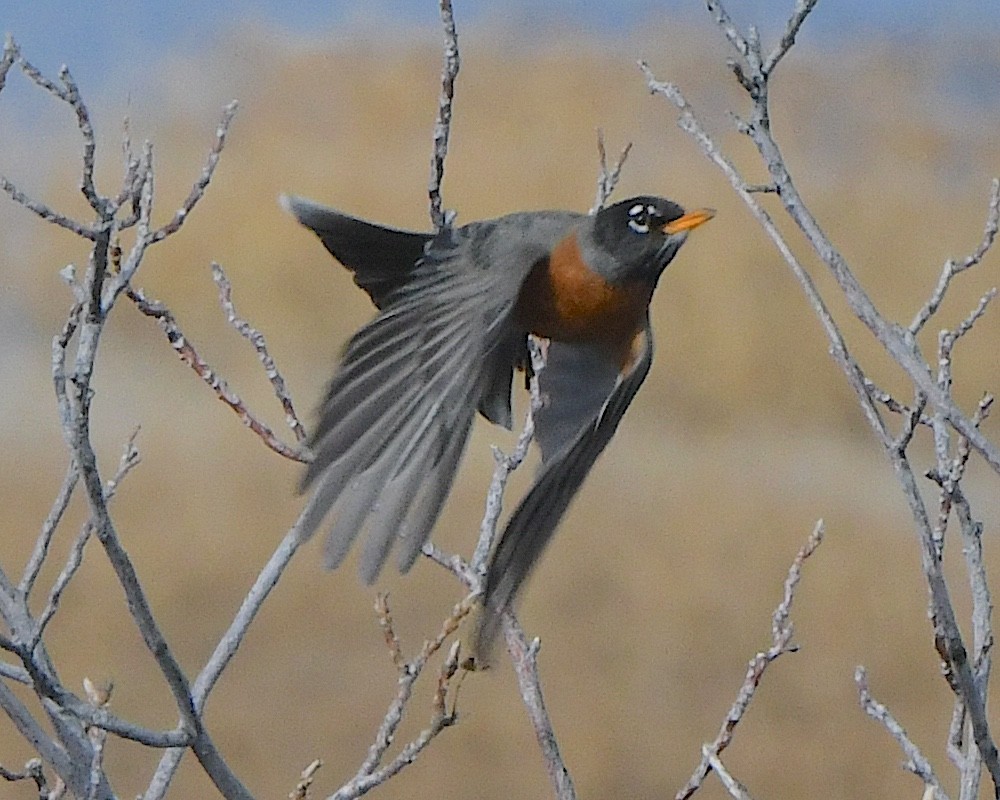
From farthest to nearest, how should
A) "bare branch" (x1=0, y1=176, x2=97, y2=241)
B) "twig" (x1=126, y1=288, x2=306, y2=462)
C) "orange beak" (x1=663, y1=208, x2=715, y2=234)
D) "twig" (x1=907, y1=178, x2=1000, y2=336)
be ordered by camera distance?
"orange beak" (x1=663, y1=208, x2=715, y2=234) → "twig" (x1=126, y1=288, x2=306, y2=462) → "twig" (x1=907, y1=178, x2=1000, y2=336) → "bare branch" (x1=0, y1=176, x2=97, y2=241)

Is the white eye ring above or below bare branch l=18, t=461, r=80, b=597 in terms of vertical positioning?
above

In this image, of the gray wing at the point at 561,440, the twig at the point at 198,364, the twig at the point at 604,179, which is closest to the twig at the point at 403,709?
the gray wing at the point at 561,440

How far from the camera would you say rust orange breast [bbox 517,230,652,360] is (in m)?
1.50

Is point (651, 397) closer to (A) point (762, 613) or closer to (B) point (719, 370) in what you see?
(B) point (719, 370)

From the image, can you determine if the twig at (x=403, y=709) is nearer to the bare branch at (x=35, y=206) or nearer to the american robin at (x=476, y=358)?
the american robin at (x=476, y=358)

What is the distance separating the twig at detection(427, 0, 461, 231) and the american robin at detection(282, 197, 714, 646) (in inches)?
2.0

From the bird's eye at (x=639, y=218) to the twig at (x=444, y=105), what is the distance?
0.67 feet

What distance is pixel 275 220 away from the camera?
4.54 metres

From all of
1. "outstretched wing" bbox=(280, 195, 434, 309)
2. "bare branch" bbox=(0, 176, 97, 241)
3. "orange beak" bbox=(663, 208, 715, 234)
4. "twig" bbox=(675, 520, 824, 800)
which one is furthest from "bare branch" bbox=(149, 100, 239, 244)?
"twig" bbox=(675, 520, 824, 800)

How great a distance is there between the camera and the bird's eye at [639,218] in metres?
1.51

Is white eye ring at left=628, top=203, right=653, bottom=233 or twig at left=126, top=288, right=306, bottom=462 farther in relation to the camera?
white eye ring at left=628, top=203, right=653, bottom=233

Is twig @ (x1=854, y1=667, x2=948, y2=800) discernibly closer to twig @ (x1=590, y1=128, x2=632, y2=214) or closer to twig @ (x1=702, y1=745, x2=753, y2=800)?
twig @ (x1=702, y1=745, x2=753, y2=800)

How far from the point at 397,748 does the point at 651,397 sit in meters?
1.34

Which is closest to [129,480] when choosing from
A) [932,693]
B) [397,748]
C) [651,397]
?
[397,748]
